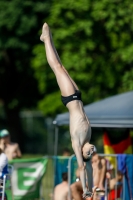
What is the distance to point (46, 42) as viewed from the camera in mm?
9547

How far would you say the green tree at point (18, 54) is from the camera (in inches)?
1217

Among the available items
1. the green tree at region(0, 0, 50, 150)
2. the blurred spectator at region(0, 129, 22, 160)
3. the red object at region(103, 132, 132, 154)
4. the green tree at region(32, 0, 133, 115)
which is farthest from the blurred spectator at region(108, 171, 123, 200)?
the green tree at region(0, 0, 50, 150)

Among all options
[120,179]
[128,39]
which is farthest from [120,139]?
[128,39]

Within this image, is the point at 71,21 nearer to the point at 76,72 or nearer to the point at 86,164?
the point at 76,72

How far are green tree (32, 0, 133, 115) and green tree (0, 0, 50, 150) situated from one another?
560 cm

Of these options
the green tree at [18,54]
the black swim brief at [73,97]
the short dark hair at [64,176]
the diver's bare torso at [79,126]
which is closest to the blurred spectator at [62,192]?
the short dark hair at [64,176]

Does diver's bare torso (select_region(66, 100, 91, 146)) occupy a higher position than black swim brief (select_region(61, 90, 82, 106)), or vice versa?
black swim brief (select_region(61, 90, 82, 106))

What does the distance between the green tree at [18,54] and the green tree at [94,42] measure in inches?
221

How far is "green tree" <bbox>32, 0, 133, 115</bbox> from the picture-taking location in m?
22.1

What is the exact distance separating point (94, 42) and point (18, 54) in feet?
35.5

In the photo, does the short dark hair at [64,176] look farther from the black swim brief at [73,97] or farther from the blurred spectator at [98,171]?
the black swim brief at [73,97]

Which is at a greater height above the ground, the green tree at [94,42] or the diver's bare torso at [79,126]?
the green tree at [94,42]

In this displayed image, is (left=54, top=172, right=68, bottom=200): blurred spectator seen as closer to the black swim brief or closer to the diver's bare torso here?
the diver's bare torso

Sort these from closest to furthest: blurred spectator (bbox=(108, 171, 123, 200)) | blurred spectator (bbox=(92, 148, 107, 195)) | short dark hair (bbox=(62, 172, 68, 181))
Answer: blurred spectator (bbox=(92, 148, 107, 195)), short dark hair (bbox=(62, 172, 68, 181)), blurred spectator (bbox=(108, 171, 123, 200))
